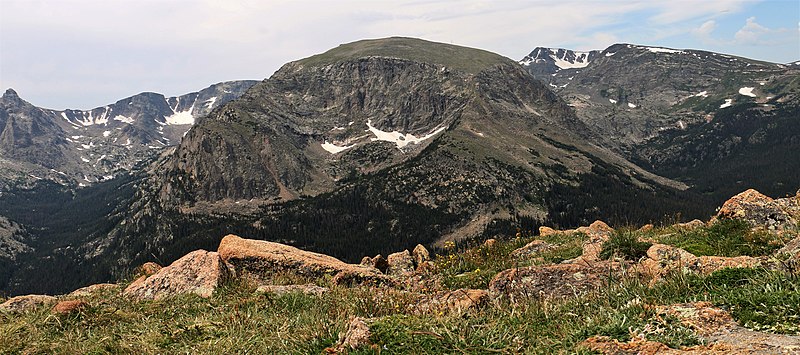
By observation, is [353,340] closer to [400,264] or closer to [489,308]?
[489,308]

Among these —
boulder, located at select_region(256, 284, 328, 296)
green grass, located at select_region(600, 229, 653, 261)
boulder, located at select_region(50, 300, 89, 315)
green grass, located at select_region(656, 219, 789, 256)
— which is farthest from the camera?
green grass, located at select_region(600, 229, 653, 261)

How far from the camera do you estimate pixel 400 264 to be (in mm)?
21156

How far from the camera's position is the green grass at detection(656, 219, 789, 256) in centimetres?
1016

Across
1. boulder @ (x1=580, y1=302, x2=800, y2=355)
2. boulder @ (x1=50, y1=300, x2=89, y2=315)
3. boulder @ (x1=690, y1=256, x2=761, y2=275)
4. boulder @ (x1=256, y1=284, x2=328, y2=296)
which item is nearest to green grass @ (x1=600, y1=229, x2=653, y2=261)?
boulder @ (x1=690, y1=256, x2=761, y2=275)

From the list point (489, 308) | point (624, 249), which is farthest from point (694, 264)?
point (489, 308)

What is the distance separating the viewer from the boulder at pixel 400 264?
1933 cm

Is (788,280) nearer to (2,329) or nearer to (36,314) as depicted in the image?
(2,329)

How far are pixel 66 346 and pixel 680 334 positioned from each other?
931 centimetres

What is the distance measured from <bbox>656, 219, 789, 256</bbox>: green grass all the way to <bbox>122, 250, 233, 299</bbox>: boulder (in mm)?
13370

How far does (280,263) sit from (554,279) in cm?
909

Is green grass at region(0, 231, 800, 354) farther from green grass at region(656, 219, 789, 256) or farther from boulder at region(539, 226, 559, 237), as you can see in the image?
boulder at region(539, 226, 559, 237)

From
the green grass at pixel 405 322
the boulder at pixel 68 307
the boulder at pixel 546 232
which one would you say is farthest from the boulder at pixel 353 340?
the boulder at pixel 546 232

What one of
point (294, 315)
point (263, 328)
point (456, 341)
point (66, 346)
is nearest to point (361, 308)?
point (294, 315)

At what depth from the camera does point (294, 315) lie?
26.2ft
